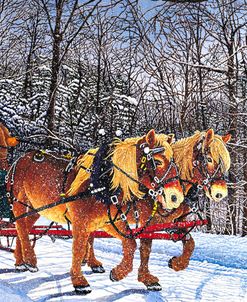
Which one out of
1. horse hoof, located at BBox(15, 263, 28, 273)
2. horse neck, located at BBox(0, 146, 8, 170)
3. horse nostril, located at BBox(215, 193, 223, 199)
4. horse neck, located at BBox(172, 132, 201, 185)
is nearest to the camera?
horse nostril, located at BBox(215, 193, 223, 199)

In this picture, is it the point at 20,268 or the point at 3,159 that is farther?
the point at 3,159

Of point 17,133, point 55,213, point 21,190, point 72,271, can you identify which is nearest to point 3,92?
point 17,133

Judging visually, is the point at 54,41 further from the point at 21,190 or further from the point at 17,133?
the point at 21,190

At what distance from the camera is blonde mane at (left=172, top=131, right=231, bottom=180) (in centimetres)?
446

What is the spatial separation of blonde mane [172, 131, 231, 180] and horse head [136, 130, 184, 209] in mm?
629

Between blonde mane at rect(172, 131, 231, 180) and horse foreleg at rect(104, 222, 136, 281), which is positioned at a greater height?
blonde mane at rect(172, 131, 231, 180)

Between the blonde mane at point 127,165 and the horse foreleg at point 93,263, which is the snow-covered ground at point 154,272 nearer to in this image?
the horse foreleg at point 93,263

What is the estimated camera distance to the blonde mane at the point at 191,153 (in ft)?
14.6

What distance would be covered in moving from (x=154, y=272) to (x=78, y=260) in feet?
5.71

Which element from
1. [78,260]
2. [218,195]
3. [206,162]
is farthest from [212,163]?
[78,260]

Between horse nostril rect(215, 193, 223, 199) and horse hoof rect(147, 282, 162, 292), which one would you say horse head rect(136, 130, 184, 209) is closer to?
horse nostril rect(215, 193, 223, 199)

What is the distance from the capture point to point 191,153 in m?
4.51

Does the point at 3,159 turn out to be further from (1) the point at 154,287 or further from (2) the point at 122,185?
(1) the point at 154,287

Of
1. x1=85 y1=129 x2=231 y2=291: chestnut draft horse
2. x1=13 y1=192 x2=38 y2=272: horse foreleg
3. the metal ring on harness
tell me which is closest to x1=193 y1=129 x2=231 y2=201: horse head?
x1=85 y1=129 x2=231 y2=291: chestnut draft horse
